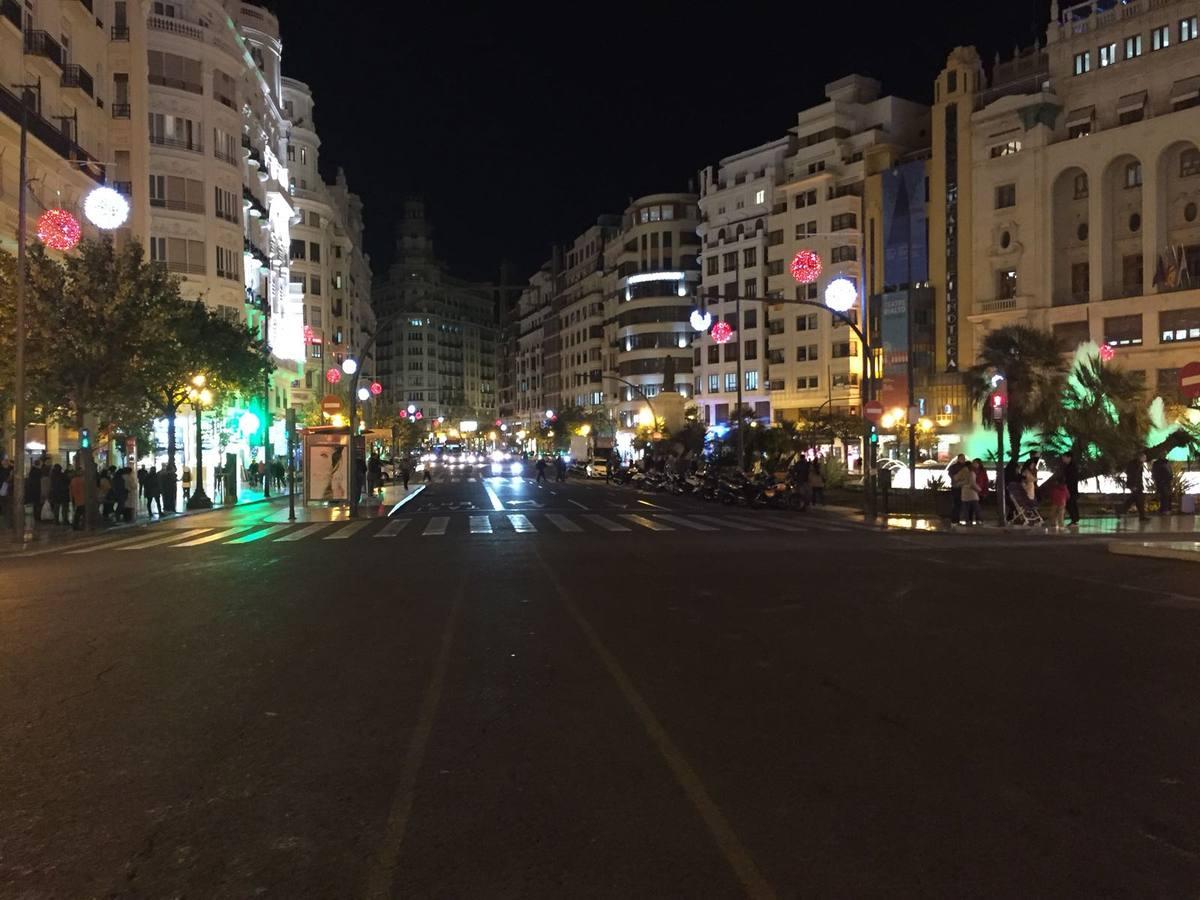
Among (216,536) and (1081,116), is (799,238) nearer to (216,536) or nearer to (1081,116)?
(1081,116)

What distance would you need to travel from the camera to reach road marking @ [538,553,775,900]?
448cm

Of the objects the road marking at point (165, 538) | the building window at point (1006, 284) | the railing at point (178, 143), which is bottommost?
the road marking at point (165, 538)

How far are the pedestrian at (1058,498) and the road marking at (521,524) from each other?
12301mm

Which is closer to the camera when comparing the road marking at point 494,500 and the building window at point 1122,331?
the road marking at point 494,500

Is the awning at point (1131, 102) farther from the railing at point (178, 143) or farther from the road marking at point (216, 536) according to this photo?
the road marking at point (216, 536)

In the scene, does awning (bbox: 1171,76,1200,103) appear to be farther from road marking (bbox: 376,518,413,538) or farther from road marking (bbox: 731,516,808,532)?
road marking (bbox: 376,518,413,538)

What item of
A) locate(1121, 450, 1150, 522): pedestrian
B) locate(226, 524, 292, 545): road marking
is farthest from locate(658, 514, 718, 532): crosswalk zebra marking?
locate(1121, 450, 1150, 522): pedestrian

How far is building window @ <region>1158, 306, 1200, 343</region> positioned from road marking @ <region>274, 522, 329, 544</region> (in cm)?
4708

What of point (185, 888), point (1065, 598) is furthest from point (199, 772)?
point (1065, 598)

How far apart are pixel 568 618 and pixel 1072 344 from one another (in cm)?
5688

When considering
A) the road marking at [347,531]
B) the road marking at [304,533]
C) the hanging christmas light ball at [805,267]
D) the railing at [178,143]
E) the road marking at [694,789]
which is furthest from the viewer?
the railing at [178,143]

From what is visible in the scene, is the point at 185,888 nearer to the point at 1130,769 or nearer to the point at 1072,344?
the point at 1130,769

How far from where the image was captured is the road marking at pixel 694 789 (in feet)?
14.7

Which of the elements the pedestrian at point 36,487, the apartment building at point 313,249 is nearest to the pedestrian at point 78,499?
the pedestrian at point 36,487
